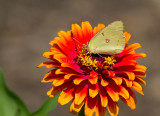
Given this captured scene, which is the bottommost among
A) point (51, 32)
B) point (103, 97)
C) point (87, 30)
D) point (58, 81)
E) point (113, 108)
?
point (113, 108)

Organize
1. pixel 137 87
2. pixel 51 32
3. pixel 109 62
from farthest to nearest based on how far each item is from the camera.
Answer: pixel 51 32 < pixel 109 62 < pixel 137 87

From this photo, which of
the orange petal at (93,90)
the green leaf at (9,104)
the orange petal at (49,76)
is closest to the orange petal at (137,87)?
the orange petal at (93,90)

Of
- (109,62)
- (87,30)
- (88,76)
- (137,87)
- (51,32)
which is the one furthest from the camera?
(51,32)

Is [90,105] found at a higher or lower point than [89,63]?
lower

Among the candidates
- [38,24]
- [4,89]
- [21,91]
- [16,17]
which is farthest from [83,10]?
[4,89]

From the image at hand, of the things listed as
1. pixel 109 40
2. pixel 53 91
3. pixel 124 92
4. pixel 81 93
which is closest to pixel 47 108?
pixel 53 91

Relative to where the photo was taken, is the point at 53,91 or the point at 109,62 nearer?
the point at 53,91

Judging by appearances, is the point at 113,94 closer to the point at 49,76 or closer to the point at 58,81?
the point at 58,81
